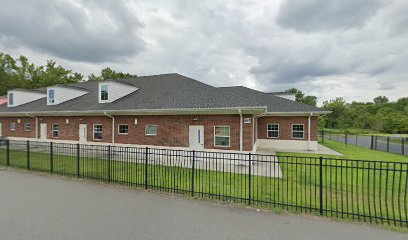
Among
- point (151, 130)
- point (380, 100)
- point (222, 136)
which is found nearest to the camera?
point (222, 136)

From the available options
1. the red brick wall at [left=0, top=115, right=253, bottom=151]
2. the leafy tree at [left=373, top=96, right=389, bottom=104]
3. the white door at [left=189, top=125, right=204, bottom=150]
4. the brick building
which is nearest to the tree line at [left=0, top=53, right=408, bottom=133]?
the brick building

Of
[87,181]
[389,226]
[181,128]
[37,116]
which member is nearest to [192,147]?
[181,128]

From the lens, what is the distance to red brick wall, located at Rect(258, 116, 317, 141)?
52.6 ft

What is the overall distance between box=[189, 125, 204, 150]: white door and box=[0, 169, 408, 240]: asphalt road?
612 centimetres

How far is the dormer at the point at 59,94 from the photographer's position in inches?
732

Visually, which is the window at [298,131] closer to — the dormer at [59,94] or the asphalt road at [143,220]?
the asphalt road at [143,220]

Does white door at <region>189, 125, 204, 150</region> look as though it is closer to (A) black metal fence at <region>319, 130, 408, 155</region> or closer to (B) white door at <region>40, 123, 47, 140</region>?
(B) white door at <region>40, 123, 47, 140</region>

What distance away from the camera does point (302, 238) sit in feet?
13.3

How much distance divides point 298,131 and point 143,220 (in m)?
14.8

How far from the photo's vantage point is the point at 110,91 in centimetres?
1592

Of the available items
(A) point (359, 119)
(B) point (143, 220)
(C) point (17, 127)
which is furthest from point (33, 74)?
(A) point (359, 119)

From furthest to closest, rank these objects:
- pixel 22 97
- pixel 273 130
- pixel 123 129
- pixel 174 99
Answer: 1. pixel 22 97
2. pixel 273 130
3. pixel 123 129
4. pixel 174 99

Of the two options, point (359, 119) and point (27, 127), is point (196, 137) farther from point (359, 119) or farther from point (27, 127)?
point (359, 119)

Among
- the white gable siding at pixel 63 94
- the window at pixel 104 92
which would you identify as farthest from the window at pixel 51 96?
the window at pixel 104 92
